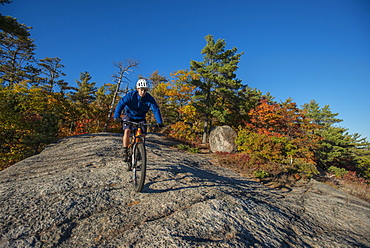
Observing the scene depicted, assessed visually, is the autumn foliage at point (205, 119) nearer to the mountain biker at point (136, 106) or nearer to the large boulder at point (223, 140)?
the large boulder at point (223, 140)

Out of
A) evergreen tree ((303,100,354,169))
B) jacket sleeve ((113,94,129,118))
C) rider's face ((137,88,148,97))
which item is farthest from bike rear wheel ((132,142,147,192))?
evergreen tree ((303,100,354,169))

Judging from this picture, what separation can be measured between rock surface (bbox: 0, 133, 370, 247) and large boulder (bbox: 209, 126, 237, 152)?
8.31 metres

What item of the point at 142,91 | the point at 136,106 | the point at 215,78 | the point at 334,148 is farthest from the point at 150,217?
the point at 334,148

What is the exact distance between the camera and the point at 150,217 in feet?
7.89

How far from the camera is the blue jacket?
352 cm

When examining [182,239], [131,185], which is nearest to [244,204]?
[182,239]

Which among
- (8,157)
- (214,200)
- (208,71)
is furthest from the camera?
(208,71)

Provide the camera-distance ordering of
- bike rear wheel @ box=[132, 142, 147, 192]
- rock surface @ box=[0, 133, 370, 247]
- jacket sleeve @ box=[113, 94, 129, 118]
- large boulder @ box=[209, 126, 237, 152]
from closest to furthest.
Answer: rock surface @ box=[0, 133, 370, 247] → bike rear wheel @ box=[132, 142, 147, 192] → jacket sleeve @ box=[113, 94, 129, 118] → large boulder @ box=[209, 126, 237, 152]

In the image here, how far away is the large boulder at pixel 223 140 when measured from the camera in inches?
496

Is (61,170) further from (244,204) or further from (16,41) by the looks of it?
(16,41)

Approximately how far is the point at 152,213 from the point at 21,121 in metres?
11.4

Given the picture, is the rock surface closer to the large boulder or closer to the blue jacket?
the blue jacket

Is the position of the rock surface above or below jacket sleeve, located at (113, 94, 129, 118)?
below

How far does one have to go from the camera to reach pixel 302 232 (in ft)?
9.35
